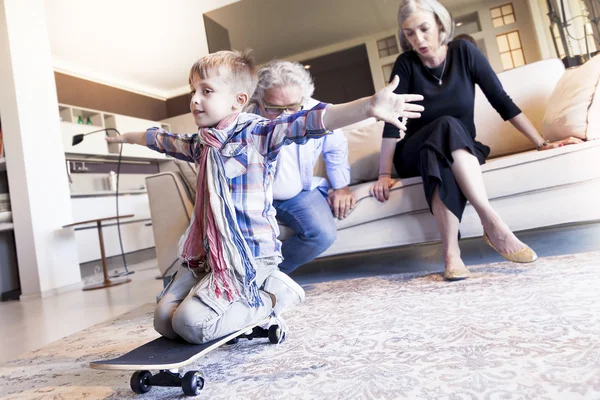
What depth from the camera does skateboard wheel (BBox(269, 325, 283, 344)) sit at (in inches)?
44.0

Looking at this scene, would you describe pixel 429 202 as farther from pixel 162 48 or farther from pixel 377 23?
pixel 162 48

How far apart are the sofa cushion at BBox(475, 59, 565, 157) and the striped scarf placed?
1.59m

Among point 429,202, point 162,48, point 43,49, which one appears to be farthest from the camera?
point 162,48

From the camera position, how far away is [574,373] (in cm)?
70

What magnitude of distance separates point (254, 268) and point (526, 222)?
1.19 metres

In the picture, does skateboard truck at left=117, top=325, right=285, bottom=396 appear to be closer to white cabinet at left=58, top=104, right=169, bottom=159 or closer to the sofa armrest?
the sofa armrest

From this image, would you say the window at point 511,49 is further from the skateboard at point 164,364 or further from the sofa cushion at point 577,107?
the skateboard at point 164,364

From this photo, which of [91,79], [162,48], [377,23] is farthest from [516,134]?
[91,79]

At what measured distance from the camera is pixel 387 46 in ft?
12.6

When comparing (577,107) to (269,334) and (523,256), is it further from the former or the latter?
(269,334)

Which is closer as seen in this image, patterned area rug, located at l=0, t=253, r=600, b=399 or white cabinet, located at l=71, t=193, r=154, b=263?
patterned area rug, located at l=0, t=253, r=600, b=399

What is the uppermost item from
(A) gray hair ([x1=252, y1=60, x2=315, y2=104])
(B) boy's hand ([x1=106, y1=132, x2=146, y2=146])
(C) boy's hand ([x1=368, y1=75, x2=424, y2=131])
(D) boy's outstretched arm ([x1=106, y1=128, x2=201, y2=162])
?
(A) gray hair ([x1=252, y1=60, x2=315, y2=104])

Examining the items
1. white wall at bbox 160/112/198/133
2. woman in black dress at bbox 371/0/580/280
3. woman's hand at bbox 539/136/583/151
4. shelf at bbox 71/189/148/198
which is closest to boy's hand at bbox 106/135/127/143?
woman in black dress at bbox 371/0/580/280

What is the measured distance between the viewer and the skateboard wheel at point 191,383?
84 cm
